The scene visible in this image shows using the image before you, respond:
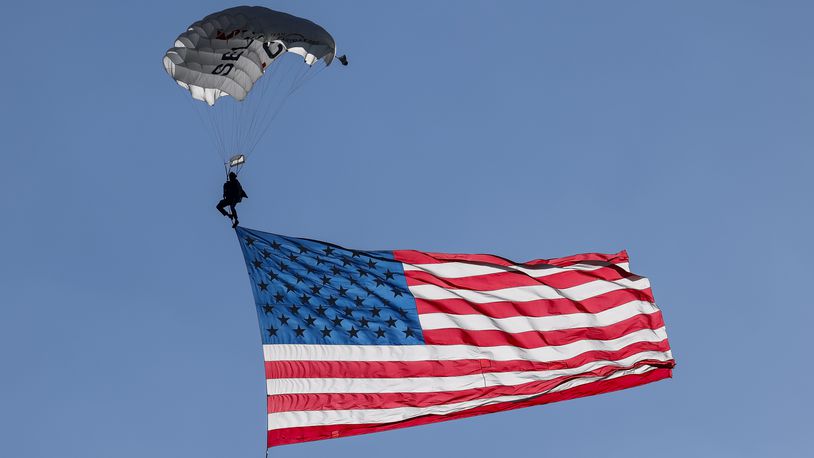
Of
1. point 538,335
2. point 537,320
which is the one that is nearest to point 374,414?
point 538,335

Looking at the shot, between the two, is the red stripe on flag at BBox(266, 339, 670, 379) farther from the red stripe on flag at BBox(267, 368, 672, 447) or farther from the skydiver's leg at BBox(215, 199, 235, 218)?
the skydiver's leg at BBox(215, 199, 235, 218)

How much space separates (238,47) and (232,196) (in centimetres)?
257

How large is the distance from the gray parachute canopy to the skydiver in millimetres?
1966

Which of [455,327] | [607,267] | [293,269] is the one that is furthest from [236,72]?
[607,267]

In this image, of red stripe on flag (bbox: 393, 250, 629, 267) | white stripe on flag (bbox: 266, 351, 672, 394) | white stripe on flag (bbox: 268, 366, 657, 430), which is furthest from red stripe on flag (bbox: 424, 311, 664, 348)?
red stripe on flag (bbox: 393, 250, 629, 267)

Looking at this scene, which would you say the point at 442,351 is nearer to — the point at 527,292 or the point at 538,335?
the point at 538,335

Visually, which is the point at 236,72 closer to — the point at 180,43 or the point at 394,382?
the point at 180,43

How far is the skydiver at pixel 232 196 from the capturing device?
18562mm

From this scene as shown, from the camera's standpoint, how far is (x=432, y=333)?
18453mm

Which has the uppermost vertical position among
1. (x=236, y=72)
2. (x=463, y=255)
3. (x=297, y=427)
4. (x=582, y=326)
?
(x=236, y=72)

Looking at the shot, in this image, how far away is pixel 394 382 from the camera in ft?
58.4

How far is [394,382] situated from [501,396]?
65.6 inches

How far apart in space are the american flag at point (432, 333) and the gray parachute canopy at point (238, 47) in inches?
127

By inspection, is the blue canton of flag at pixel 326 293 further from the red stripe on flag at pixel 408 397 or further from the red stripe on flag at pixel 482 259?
the red stripe on flag at pixel 408 397
